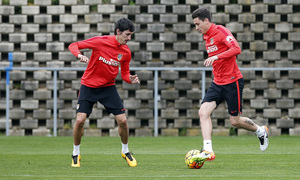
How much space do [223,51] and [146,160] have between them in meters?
2.16

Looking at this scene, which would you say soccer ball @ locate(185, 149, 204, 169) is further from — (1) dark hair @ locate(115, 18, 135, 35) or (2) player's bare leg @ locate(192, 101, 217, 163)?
(1) dark hair @ locate(115, 18, 135, 35)

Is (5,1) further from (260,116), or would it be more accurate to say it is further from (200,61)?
(260,116)

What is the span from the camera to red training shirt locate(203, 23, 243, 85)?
8.85 m

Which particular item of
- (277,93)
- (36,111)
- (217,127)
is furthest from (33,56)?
(277,93)

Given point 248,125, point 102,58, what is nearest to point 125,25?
point 102,58

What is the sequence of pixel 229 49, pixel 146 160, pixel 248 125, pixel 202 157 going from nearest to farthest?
1. pixel 202 157
2. pixel 229 49
3. pixel 248 125
4. pixel 146 160

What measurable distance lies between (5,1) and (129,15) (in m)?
3.40

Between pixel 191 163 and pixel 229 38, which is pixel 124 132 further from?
pixel 229 38

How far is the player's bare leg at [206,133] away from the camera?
8484 millimetres

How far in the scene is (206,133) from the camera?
8969 mm

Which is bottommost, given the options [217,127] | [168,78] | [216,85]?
[217,127]

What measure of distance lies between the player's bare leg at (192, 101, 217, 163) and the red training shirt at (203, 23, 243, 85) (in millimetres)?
389

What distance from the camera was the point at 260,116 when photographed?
17.6 meters

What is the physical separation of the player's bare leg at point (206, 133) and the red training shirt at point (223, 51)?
0.39m
